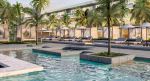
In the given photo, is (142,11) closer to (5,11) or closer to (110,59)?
(110,59)

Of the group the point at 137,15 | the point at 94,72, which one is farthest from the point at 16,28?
the point at 94,72

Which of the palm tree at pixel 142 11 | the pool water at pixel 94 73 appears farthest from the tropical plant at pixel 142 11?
the pool water at pixel 94 73

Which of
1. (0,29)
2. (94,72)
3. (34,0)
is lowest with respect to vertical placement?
(94,72)

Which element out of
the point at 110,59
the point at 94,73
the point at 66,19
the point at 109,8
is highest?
the point at 66,19

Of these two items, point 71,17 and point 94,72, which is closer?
point 94,72

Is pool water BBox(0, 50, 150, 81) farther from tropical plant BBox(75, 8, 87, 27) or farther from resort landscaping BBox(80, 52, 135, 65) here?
tropical plant BBox(75, 8, 87, 27)

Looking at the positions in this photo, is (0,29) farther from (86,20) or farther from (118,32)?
(118,32)

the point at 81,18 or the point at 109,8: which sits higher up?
the point at 81,18

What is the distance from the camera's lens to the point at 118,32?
41.7 metres

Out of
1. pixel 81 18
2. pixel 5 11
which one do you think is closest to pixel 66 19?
pixel 81 18

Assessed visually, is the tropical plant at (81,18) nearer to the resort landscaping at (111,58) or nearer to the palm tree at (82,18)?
the palm tree at (82,18)

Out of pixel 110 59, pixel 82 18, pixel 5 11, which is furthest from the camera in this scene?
pixel 82 18

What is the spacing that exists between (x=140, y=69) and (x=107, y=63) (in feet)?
7.37

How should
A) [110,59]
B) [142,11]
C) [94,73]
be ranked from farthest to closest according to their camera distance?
[142,11] < [110,59] < [94,73]
